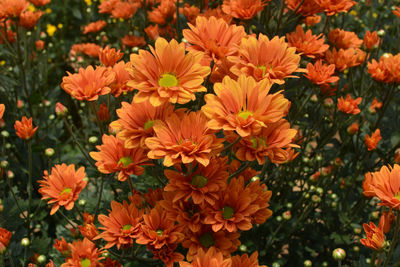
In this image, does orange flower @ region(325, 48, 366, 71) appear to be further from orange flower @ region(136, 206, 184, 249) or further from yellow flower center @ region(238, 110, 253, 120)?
orange flower @ region(136, 206, 184, 249)

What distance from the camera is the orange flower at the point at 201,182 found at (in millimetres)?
1301

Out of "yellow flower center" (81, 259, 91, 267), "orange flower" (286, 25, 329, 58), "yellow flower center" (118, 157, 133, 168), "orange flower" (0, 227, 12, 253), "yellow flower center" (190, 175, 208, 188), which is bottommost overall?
"yellow flower center" (81, 259, 91, 267)

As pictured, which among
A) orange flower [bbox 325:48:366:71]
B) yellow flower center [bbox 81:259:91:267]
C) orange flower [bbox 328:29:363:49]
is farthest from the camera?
orange flower [bbox 328:29:363:49]

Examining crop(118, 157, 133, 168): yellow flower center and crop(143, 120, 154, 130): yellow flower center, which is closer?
→ crop(143, 120, 154, 130): yellow flower center

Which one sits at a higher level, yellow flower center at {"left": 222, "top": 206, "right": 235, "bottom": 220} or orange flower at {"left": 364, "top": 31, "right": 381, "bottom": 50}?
orange flower at {"left": 364, "top": 31, "right": 381, "bottom": 50}

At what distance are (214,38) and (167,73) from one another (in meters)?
0.29

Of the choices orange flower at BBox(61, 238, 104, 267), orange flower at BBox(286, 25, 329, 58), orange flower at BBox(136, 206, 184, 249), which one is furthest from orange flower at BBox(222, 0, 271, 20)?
orange flower at BBox(61, 238, 104, 267)

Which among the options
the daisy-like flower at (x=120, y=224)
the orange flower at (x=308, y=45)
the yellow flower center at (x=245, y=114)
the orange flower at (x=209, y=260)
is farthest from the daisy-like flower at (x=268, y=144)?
the orange flower at (x=308, y=45)

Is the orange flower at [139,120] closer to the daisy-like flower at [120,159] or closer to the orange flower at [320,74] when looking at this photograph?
the daisy-like flower at [120,159]

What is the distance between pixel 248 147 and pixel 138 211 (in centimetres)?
55

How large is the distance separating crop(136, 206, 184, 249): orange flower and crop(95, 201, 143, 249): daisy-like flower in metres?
0.04

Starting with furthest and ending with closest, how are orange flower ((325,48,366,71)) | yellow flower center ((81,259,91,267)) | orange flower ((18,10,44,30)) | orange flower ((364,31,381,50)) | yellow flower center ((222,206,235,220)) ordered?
orange flower ((18,10,44,30))
orange flower ((364,31,381,50))
orange flower ((325,48,366,71))
yellow flower center ((81,259,91,267))
yellow flower center ((222,206,235,220))

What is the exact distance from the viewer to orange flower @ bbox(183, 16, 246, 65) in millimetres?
1461

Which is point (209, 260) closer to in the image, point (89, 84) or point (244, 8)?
point (89, 84)
